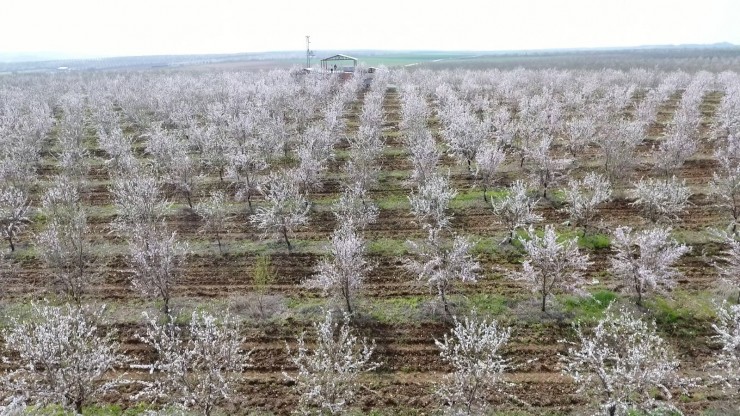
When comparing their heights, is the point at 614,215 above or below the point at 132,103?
below

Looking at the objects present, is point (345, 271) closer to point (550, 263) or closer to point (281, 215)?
point (281, 215)

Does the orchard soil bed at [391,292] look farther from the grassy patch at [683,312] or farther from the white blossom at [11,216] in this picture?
the white blossom at [11,216]

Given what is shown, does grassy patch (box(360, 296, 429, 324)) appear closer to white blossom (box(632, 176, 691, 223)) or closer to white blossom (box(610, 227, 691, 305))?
white blossom (box(610, 227, 691, 305))

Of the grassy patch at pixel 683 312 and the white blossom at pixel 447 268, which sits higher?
the white blossom at pixel 447 268

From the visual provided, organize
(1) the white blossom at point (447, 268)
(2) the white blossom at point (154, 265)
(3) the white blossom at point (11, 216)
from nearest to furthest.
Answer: (2) the white blossom at point (154, 265) → (1) the white blossom at point (447, 268) → (3) the white blossom at point (11, 216)

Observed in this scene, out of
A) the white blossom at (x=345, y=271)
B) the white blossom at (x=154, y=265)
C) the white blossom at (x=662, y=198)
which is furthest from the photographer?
the white blossom at (x=662, y=198)

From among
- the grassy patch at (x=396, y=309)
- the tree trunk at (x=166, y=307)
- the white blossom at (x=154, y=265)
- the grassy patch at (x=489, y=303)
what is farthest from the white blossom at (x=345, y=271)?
the tree trunk at (x=166, y=307)

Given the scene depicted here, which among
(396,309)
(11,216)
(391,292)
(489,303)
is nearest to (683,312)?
(489,303)

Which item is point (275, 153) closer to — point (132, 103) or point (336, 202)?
point (336, 202)

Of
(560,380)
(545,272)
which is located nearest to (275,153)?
(545,272)

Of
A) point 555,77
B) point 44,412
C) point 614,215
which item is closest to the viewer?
point 44,412

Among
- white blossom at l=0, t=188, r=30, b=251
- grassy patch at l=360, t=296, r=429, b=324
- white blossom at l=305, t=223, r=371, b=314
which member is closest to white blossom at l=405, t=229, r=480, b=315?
grassy patch at l=360, t=296, r=429, b=324
